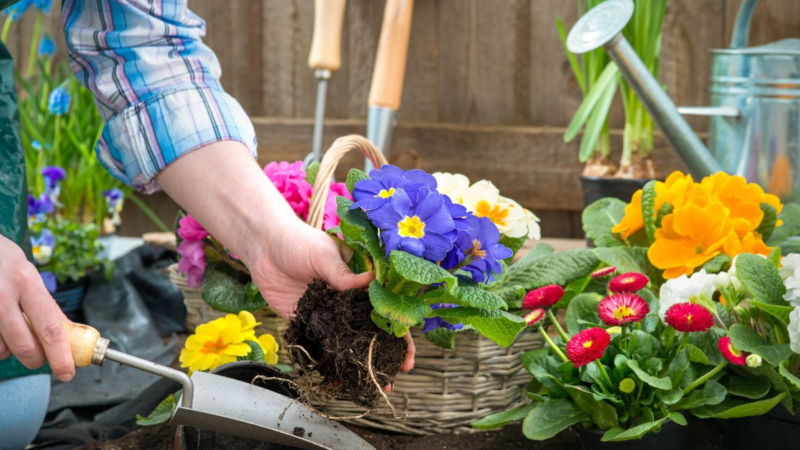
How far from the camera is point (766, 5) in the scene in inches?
88.7

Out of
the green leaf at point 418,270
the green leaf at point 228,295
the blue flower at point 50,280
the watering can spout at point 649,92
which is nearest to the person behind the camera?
the green leaf at point 418,270

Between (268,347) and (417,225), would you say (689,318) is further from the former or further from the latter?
(268,347)

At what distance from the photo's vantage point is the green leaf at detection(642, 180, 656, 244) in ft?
4.11

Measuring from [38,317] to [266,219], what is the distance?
1.01 feet

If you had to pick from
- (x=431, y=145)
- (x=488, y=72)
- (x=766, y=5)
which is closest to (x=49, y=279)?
(x=431, y=145)

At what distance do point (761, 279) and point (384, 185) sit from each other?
1.67ft

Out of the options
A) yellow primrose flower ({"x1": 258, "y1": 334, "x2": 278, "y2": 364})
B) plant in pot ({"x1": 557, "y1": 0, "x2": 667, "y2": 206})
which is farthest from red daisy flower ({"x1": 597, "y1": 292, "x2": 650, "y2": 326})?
plant in pot ({"x1": 557, "y1": 0, "x2": 667, "y2": 206})

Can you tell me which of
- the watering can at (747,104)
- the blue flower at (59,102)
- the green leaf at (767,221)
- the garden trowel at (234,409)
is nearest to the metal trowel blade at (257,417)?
the garden trowel at (234,409)

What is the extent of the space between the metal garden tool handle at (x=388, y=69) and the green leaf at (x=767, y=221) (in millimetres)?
862

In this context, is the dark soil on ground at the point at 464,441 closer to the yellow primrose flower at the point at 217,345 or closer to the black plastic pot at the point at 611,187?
the yellow primrose flower at the point at 217,345

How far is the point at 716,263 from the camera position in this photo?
1188 mm

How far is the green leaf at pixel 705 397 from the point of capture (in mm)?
1023

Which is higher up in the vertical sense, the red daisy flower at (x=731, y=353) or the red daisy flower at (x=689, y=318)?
the red daisy flower at (x=689, y=318)

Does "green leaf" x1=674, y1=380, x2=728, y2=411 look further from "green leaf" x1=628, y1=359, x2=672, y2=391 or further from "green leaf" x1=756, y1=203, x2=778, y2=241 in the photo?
"green leaf" x1=756, y1=203, x2=778, y2=241
